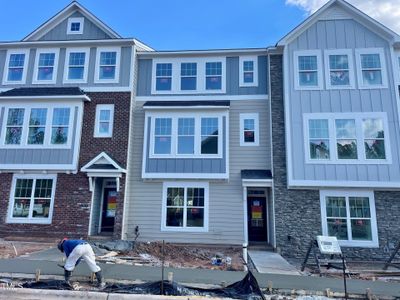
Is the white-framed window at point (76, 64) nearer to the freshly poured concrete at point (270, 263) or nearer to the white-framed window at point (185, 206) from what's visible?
the white-framed window at point (185, 206)

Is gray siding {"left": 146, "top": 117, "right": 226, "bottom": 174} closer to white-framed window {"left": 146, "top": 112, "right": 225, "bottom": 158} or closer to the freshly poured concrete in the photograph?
white-framed window {"left": 146, "top": 112, "right": 225, "bottom": 158}

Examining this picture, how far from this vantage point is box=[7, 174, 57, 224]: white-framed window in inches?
553

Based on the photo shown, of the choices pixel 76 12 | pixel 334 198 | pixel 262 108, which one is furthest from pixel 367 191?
pixel 76 12

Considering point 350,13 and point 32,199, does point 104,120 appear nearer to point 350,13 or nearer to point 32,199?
point 32,199

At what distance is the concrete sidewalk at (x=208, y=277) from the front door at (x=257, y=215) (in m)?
5.69

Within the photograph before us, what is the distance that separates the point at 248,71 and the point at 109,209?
30.5ft

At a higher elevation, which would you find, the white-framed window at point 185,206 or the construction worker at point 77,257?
the white-framed window at point 185,206

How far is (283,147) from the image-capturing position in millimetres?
13922

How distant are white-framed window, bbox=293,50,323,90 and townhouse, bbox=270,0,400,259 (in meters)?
0.04

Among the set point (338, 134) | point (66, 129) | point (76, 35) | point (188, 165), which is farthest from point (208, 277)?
point (76, 35)

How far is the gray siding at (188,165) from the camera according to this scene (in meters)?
14.1

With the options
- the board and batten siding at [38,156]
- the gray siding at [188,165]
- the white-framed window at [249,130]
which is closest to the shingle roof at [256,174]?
the gray siding at [188,165]

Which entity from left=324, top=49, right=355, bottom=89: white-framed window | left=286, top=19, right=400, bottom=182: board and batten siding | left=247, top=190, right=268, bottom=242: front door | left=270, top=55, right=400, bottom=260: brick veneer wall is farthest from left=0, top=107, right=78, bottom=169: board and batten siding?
left=324, top=49, right=355, bottom=89: white-framed window

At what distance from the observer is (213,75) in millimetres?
15312
